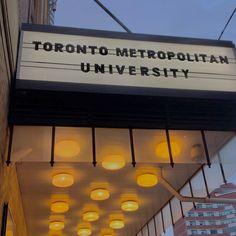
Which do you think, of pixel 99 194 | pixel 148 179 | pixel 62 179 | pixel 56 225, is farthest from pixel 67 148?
pixel 56 225

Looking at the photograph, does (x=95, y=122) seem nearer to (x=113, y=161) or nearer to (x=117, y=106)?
(x=117, y=106)

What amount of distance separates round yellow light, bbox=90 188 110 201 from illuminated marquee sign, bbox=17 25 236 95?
2.73 m

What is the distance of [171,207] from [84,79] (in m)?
4.29

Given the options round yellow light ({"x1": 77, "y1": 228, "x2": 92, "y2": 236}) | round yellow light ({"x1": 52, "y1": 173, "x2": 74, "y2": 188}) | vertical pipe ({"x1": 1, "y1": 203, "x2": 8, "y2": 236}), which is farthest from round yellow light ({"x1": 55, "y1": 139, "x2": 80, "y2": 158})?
round yellow light ({"x1": 77, "y1": 228, "x2": 92, "y2": 236})

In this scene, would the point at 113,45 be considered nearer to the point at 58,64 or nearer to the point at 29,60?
the point at 58,64

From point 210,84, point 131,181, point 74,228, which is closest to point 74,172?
point 131,181

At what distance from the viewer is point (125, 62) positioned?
4289mm

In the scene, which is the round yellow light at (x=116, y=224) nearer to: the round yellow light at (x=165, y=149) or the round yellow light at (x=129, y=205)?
the round yellow light at (x=129, y=205)

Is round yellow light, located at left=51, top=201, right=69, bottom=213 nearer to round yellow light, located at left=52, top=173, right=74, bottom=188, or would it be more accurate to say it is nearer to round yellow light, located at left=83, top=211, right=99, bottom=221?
round yellow light, located at left=83, top=211, right=99, bottom=221

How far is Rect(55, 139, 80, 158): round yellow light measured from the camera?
4121mm

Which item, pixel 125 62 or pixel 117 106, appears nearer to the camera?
pixel 117 106

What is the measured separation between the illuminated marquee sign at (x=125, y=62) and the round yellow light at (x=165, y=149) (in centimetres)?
73

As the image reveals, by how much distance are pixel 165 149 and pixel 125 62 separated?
1.23 meters

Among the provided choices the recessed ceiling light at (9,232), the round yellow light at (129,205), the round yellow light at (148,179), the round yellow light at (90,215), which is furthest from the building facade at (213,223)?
the recessed ceiling light at (9,232)
